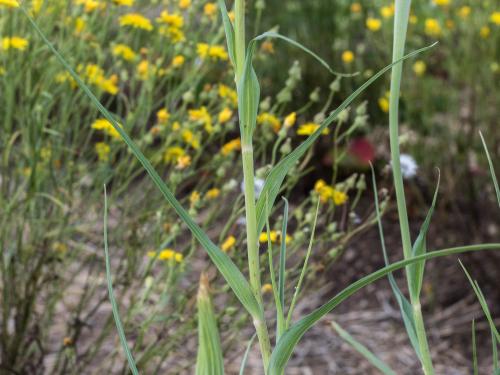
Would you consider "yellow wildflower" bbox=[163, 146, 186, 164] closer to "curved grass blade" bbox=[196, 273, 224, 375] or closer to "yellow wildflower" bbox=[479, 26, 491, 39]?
"curved grass blade" bbox=[196, 273, 224, 375]

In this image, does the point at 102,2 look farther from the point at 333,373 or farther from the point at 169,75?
the point at 333,373

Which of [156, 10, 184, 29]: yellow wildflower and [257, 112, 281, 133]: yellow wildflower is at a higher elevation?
[156, 10, 184, 29]: yellow wildflower

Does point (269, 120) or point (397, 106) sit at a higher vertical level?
point (397, 106)

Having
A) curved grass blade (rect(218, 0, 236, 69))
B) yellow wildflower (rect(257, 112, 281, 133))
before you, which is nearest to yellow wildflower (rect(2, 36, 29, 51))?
yellow wildflower (rect(257, 112, 281, 133))

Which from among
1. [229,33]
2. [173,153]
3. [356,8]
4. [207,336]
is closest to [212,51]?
[173,153]

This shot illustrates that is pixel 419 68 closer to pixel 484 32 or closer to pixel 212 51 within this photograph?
pixel 484 32

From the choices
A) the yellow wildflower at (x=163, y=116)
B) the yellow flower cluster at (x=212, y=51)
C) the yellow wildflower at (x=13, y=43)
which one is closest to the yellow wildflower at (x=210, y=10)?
the yellow flower cluster at (x=212, y=51)

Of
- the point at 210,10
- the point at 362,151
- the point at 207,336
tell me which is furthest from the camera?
the point at 362,151

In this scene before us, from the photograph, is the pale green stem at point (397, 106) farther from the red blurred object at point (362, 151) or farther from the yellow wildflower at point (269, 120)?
the red blurred object at point (362, 151)

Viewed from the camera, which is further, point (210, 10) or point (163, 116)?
point (210, 10)
